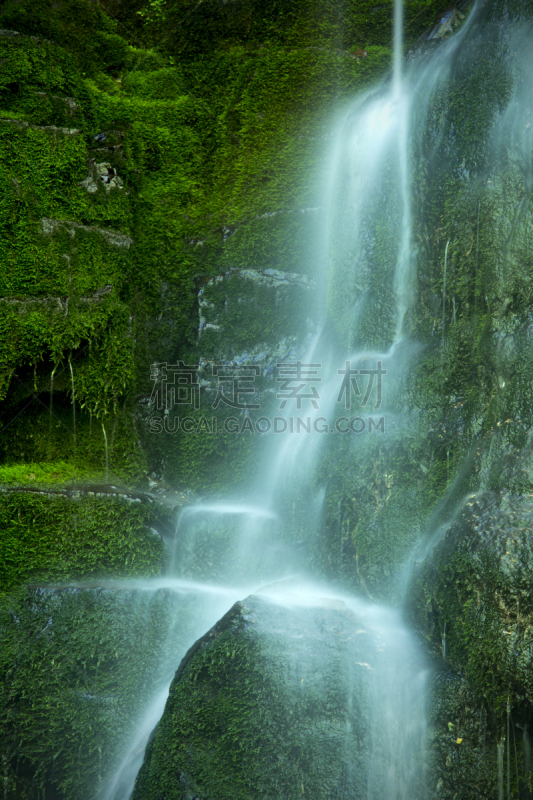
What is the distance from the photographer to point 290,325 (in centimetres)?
445

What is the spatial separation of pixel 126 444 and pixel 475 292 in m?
2.72

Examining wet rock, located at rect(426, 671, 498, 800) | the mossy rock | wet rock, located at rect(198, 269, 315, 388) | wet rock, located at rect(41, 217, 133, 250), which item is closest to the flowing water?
the mossy rock

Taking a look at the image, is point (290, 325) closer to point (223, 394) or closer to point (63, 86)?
point (223, 394)

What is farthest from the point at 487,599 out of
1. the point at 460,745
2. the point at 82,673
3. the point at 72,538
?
the point at 72,538

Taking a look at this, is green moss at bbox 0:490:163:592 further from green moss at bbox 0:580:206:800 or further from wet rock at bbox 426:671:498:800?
wet rock at bbox 426:671:498:800

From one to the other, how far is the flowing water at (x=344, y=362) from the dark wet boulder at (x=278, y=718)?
24 cm

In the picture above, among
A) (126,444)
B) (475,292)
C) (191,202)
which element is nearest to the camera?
(475,292)

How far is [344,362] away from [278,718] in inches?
90.4

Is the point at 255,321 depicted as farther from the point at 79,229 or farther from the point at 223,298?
the point at 79,229

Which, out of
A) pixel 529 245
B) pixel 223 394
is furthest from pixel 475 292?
pixel 223 394

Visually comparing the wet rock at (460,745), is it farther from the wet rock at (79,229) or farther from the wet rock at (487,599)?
the wet rock at (79,229)

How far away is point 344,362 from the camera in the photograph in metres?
3.85

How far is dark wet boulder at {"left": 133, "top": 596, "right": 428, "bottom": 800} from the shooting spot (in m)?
2.17

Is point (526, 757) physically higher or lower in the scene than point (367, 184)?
lower
